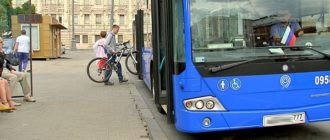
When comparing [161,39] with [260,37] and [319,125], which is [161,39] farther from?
[319,125]

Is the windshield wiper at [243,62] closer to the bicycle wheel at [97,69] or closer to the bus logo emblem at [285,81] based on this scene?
the bus logo emblem at [285,81]

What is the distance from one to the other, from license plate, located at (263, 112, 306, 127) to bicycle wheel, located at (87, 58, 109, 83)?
903 cm

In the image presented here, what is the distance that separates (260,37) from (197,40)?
78 cm

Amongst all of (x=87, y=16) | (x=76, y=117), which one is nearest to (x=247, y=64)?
(x=76, y=117)

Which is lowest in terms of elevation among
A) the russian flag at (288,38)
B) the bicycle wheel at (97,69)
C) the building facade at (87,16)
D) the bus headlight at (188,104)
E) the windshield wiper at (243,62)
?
the bus headlight at (188,104)

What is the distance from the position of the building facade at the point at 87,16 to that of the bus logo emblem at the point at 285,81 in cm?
8499

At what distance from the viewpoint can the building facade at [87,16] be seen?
300ft

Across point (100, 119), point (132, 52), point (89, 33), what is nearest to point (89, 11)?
point (89, 33)

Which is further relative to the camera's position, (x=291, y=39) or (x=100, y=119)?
(x=100, y=119)

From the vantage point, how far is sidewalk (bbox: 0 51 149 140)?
26.2ft

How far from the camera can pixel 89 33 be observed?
9431cm

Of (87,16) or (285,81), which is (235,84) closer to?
(285,81)

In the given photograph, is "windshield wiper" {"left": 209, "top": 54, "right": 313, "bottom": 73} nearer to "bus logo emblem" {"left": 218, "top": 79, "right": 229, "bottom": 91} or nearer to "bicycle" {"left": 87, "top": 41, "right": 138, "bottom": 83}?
"bus logo emblem" {"left": 218, "top": 79, "right": 229, "bottom": 91}

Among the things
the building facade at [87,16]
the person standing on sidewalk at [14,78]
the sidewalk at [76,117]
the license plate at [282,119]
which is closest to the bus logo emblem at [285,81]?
the license plate at [282,119]
